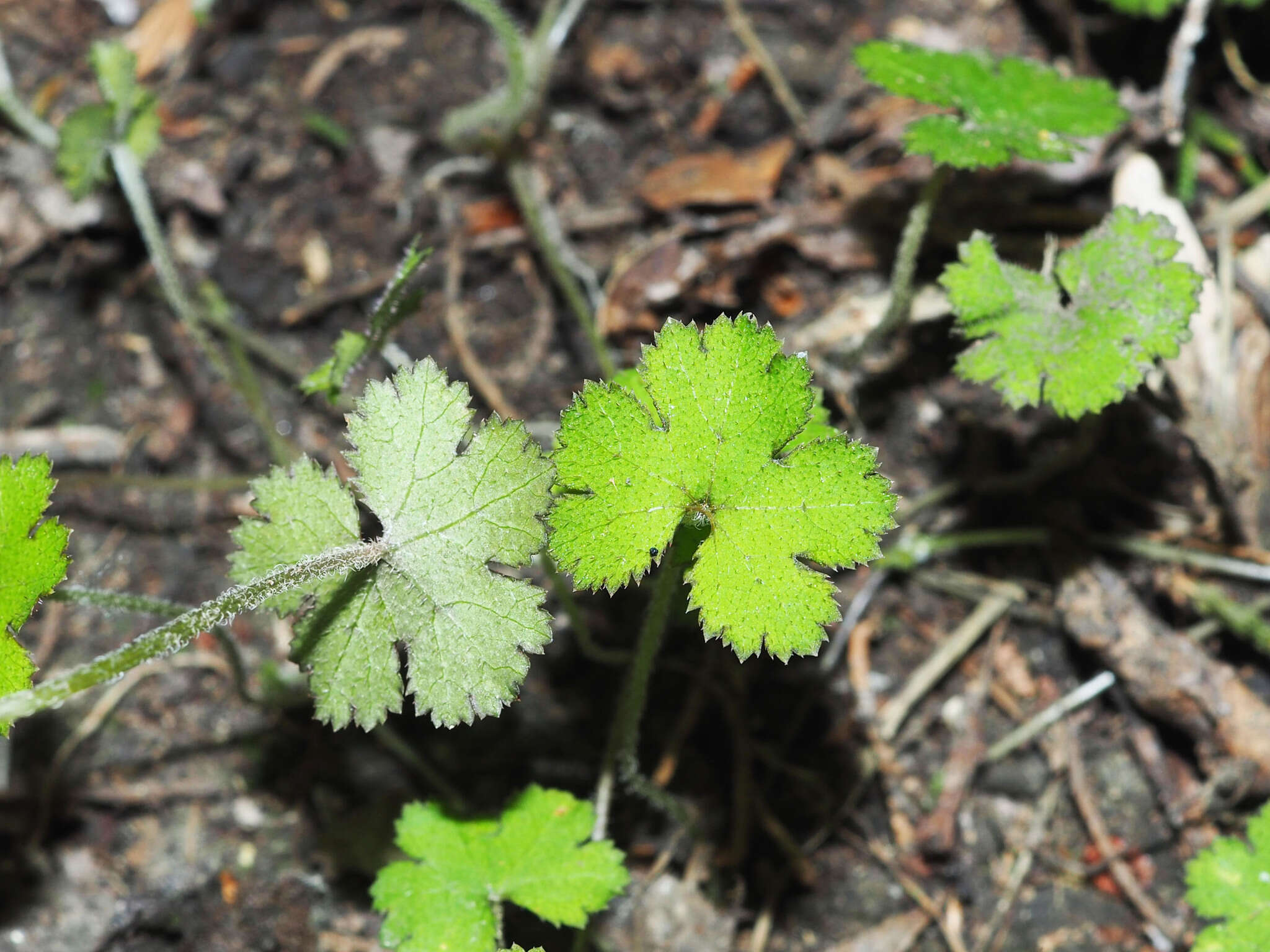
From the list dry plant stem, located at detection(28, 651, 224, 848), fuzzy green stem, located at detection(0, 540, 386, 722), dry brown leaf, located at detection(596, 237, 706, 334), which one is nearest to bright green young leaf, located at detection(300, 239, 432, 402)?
fuzzy green stem, located at detection(0, 540, 386, 722)

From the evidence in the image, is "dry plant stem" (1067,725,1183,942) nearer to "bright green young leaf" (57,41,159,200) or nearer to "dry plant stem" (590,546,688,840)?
"dry plant stem" (590,546,688,840)

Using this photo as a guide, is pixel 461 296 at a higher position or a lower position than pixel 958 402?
higher

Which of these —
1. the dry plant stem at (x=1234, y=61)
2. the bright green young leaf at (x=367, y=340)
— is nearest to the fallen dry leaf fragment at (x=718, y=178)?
the bright green young leaf at (x=367, y=340)

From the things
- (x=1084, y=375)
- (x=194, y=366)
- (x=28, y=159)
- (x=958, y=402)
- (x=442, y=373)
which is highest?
(x=28, y=159)

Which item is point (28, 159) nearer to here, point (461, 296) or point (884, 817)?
point (461, 296)

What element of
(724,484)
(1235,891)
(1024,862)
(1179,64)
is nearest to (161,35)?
(724,484)

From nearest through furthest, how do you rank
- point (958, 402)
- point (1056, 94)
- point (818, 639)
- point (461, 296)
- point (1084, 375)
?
point (818, 639)
point (1084, 375)
point (1056, 94)
point (958, 402)
point (461, 296)

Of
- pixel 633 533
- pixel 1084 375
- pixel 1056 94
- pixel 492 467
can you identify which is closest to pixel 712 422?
pixel 633 533
